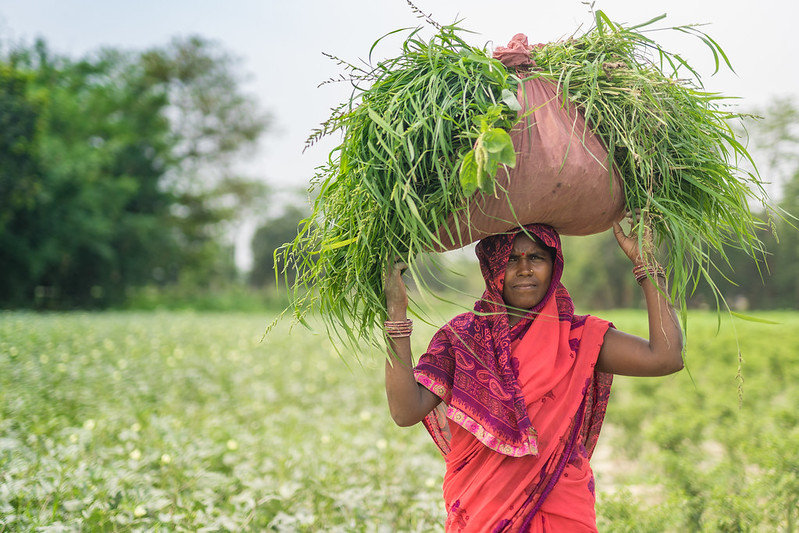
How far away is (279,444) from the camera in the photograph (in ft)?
15.3

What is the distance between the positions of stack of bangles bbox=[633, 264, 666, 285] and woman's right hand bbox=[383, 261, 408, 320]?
73cm

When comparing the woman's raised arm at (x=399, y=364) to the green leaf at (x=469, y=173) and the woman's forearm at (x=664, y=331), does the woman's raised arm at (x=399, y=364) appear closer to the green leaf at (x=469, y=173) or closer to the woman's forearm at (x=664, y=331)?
the green leaf at (x=469, y=173)

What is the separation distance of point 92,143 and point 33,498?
2414cm

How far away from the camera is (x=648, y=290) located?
2.01 m

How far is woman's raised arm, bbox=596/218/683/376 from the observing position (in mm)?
1979

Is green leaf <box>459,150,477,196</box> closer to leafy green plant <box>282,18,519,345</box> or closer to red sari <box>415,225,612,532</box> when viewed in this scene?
leafy green plant <box>282,18,519,345</box>

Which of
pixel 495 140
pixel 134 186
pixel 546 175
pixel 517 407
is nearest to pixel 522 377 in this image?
pixel 517 407

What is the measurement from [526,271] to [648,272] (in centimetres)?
37

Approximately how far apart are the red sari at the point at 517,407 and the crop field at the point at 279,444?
12.5 inches

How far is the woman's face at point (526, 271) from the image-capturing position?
2.02 m

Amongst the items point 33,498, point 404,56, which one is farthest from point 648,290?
point 33,498

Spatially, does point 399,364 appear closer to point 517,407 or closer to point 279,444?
point 517,407

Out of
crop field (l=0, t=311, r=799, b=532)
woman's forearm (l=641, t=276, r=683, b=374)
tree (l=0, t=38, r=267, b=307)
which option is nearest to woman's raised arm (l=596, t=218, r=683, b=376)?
woman's forearm (l=641, t=276, r=683, b=374)

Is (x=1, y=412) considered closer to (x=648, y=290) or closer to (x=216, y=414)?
(x=216, y=414)
